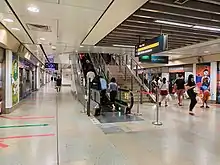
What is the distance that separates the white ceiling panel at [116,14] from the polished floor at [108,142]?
2926 mm

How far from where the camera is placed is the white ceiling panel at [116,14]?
13.5 ft

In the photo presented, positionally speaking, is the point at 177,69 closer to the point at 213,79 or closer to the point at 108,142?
the point at 213,79

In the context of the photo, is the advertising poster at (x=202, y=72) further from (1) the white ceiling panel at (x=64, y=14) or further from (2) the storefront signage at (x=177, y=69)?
(1) the white ceiling panel at (x=64, y=14)

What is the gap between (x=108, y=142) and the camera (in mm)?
4352

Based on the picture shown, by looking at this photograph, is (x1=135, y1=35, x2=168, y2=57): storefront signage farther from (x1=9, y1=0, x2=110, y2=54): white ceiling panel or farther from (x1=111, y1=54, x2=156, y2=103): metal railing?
(x1=111, y1=54, x2=156, y2=103): metal railing

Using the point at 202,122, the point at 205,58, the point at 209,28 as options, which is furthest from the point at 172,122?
the point at 205,58

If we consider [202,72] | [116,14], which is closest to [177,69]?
[202,72]

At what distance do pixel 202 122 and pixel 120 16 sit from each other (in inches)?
167

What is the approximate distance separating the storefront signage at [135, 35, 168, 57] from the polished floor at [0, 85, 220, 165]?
2278mm

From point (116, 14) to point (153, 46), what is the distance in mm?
1913

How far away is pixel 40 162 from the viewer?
332cm

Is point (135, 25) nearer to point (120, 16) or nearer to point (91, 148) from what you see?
point (120, 16)

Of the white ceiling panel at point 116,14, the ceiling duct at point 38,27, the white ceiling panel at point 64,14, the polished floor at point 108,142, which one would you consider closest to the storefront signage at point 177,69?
the polished floor at point 108,142

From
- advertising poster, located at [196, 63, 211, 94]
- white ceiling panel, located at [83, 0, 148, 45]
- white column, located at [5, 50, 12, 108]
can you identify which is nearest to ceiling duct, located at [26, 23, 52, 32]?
white ceiling panel, located at [83, 0, 148, 45]
